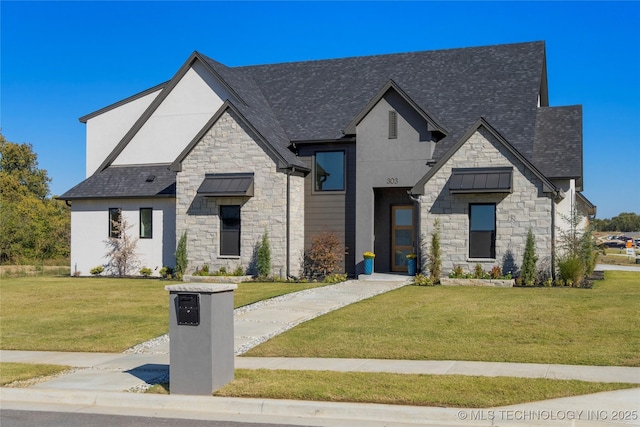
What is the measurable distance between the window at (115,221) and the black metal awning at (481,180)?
1448 centimetres

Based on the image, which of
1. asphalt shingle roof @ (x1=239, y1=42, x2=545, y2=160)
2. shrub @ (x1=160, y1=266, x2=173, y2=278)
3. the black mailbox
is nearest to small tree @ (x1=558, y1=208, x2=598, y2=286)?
asphalt shingle roof @ (x1=239, y1=42, x2=545, y2=160)

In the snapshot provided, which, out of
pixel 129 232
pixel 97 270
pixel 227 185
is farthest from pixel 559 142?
pixel 97 270

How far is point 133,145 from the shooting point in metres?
31.0

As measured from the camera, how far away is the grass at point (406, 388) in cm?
867

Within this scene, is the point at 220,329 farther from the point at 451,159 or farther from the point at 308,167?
the point at 308,167

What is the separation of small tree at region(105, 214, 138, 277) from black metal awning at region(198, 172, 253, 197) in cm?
535

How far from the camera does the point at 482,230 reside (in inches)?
933

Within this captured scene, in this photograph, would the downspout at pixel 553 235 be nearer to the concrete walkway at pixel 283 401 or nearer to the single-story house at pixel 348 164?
the single-story house at pixel 348 164

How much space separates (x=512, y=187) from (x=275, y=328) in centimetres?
1151

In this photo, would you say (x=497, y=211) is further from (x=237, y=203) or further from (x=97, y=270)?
(x=97, y=270)

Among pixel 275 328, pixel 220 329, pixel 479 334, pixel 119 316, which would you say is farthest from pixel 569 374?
pixel 119 316

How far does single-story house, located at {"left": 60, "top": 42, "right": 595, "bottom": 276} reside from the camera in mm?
23578

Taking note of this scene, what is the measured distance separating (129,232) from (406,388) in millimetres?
22303

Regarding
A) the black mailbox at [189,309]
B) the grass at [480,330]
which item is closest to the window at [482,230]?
the grass at [480,330]
